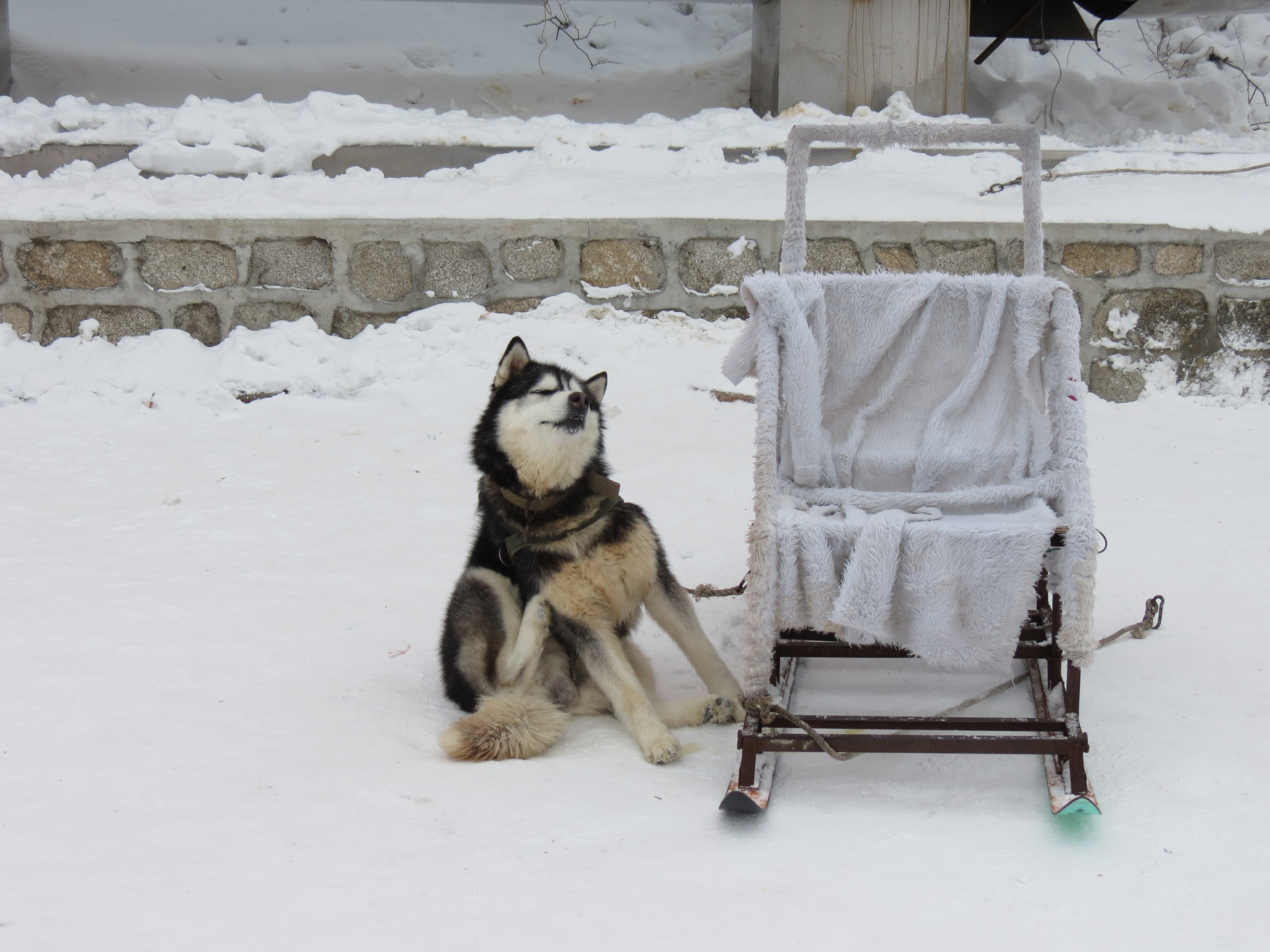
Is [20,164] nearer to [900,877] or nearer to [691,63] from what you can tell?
[691,63]

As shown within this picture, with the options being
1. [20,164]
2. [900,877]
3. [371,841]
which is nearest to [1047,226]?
[900,877]

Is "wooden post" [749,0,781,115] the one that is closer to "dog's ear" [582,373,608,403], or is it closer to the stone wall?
the stone wall

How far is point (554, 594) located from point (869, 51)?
174 inches

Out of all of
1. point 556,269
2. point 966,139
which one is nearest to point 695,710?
point 966,139

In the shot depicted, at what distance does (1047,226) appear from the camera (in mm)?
4695

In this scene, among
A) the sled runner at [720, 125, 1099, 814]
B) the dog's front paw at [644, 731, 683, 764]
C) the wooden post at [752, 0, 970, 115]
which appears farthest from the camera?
the wooden post at [752, 0, 970, 115]

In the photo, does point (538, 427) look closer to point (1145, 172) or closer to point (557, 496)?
point (557, 496)

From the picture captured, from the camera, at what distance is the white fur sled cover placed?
2.13m

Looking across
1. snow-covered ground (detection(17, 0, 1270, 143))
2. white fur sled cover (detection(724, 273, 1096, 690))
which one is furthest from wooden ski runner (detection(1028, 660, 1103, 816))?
snow-covered ground (detection(17, 0, 1270, 143))

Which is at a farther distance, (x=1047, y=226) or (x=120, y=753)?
(x=1047, y=226)

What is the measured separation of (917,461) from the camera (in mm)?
2666

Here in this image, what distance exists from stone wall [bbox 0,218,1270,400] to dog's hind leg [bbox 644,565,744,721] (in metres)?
2.59

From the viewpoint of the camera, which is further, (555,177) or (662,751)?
(555,177)

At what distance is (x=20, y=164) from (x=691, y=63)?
3.86m
